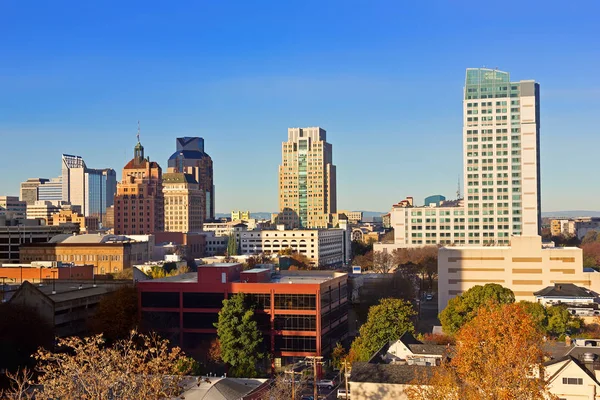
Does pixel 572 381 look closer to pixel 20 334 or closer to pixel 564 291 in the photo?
pixel 564 291

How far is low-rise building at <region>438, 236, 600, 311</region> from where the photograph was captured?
92.8 m

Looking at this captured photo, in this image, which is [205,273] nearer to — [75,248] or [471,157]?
[75,248]

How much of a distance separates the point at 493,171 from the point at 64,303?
118 metres

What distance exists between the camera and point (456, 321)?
244ft

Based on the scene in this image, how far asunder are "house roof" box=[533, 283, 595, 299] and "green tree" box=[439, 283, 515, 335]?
709 cm

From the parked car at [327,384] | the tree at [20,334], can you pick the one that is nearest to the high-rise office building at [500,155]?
the parked car at [327,384]

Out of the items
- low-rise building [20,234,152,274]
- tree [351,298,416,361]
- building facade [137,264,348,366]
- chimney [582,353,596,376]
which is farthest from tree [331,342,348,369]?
low-rise building [20,234,152,274]

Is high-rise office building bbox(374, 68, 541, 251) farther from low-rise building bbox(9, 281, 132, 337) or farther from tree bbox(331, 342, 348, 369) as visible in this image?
tree bbox(331, 342, 348, 369)

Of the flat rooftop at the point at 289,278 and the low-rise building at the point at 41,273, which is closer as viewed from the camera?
the flat rooftop at the point at 289,278

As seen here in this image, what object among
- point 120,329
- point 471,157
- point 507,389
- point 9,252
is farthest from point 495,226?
point 507,389

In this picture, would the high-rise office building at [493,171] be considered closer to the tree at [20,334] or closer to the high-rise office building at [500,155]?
the high-rise office building at [500,155]

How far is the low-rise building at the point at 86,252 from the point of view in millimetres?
127812

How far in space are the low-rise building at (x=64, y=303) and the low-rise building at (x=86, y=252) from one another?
4417cm

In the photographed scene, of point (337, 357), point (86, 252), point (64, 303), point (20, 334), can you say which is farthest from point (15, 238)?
point (337, 357)
